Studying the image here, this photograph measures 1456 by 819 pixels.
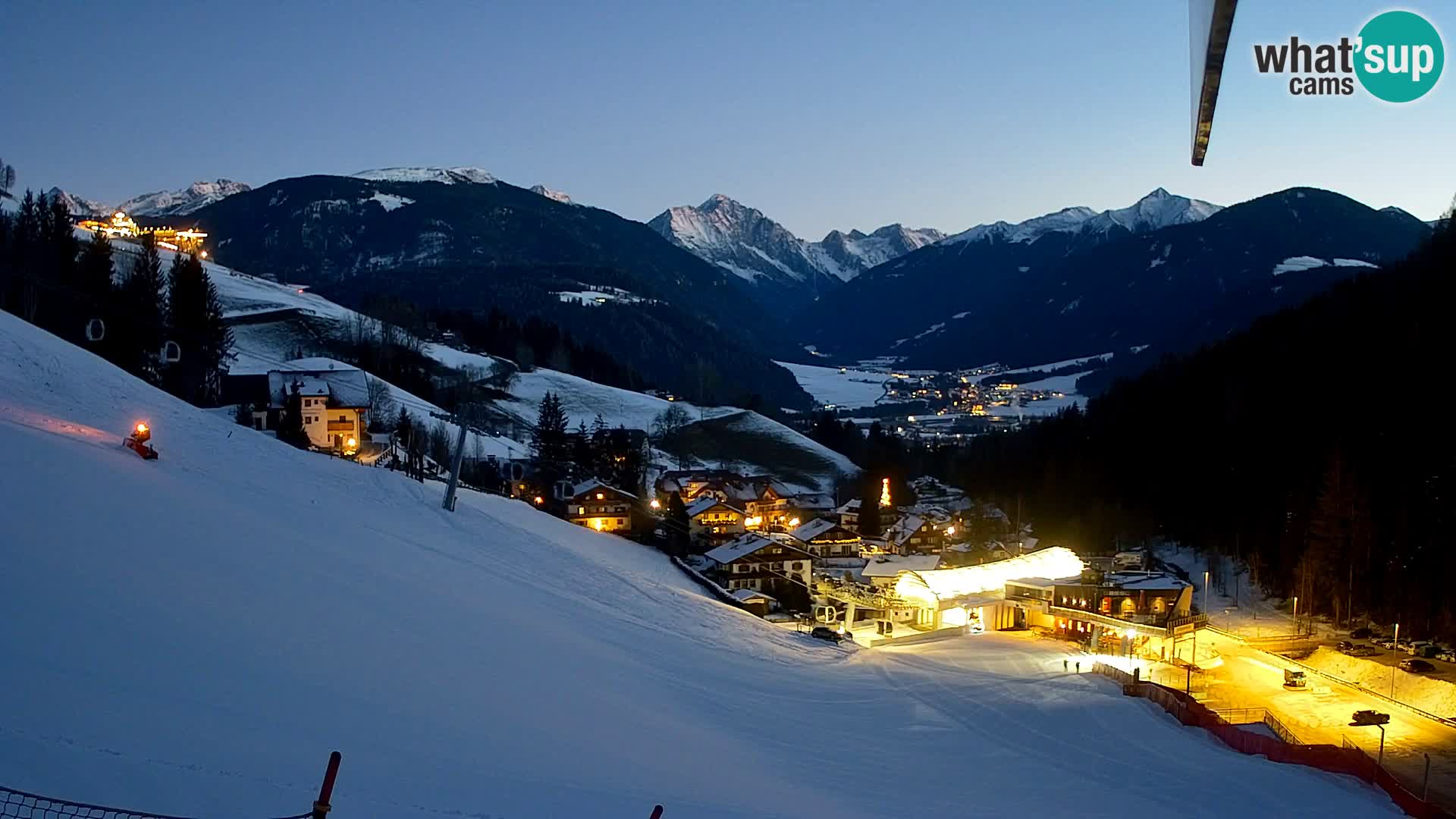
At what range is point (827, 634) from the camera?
2997 centimetres

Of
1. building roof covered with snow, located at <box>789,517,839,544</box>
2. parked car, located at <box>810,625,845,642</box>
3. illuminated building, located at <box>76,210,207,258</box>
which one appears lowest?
parked car, located at <box>810,625,845,642</box>

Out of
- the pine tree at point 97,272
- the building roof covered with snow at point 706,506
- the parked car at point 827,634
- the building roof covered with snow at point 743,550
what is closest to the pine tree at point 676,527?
the building roof covered with snow at point 706,506

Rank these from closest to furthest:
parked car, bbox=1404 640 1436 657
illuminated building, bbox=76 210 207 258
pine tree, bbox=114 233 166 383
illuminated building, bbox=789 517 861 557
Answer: parked car, bbox=1404 640 1436 657 < pine tree, bbox=114 233 166 383 < illuminated building, bbox=789 517 861 557 < illuminated building, bbox=76 210 207 258

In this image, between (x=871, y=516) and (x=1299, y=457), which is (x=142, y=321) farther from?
(x=1299, y=457)

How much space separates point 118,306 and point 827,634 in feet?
125

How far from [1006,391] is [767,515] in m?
145

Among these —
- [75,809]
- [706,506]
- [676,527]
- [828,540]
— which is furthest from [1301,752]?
[706,506]

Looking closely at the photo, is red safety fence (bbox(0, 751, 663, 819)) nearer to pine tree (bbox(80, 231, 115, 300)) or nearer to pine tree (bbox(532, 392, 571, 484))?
pine tree (bbox(80, 231, 115, 300))

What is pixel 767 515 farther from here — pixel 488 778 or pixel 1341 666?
pixel 488 778

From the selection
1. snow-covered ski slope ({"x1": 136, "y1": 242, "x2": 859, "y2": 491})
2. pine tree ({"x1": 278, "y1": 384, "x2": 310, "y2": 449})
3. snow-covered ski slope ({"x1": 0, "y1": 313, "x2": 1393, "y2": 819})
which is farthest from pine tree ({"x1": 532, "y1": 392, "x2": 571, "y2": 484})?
snow-covered ski slope ({"x1": 0, "y1": 313, "x2": 1393, "y2": 819})

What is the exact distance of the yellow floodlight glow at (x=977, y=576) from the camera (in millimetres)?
34406

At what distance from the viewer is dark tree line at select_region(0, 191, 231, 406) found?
137ft

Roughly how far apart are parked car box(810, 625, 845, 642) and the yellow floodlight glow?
495 cm

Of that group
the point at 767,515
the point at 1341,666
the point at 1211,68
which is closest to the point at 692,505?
the point at 767,515
